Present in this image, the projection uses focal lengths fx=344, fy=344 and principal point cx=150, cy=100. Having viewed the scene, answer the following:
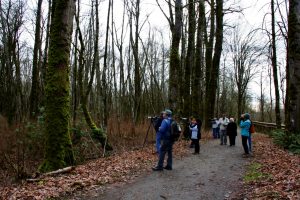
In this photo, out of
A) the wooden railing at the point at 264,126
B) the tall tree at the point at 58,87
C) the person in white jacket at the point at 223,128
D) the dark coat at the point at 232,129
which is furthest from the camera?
the wooden railing at the point at 264,126

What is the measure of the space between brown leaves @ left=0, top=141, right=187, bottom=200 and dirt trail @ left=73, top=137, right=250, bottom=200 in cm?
49

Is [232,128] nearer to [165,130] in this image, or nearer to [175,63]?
[175,63]

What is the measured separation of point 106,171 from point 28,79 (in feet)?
130

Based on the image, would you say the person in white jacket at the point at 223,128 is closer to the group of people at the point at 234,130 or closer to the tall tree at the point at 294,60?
the group of people at the point at 234,130

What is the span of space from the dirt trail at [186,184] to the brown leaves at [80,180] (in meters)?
0.49

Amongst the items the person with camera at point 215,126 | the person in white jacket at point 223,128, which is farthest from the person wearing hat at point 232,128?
the person with camera at point 215,126

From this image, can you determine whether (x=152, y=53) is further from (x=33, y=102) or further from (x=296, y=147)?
(x=296, y=147)

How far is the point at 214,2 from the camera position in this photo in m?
26.9

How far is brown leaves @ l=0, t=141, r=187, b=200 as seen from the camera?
7.96m

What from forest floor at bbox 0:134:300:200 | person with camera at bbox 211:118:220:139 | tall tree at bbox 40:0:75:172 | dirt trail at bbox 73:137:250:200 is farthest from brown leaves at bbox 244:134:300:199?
person with camera at bbox 211:118:220:139

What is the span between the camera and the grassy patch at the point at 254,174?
9594 millimetres

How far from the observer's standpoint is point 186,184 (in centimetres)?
922

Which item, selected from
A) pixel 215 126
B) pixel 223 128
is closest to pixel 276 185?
pixel 223 128

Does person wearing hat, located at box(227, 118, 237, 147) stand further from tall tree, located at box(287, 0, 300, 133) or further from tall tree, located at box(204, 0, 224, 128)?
tall tree, located at box(204, 0, 224, 128)
